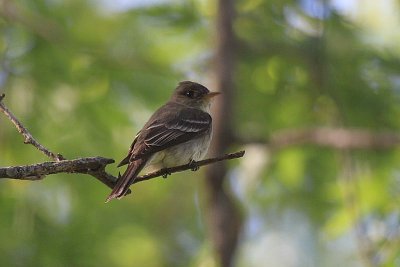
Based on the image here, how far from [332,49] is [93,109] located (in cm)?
258

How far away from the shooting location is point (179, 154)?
5.58 m

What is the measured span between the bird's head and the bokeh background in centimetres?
81

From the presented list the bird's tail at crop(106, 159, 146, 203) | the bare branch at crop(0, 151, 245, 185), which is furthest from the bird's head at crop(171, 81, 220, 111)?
the bare branch at crop(0, 151, 245, 185)

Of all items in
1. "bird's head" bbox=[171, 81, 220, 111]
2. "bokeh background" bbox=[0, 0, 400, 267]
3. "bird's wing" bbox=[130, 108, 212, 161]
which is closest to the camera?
"bird's wing" bbox=[130, 108, 212, 161]

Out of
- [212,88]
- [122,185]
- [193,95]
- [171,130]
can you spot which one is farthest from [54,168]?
[212,88]

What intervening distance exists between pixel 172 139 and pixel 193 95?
154cm

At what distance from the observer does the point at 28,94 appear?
846 centimetres

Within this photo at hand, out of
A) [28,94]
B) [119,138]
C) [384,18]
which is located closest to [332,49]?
[384,18]

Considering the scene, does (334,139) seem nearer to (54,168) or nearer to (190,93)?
(190,93)

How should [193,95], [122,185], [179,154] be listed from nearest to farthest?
[122,185], [179,154], [193,95]

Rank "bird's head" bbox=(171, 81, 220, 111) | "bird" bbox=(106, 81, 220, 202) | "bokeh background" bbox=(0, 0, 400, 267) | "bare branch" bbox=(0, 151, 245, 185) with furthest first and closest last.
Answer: "bokeh background" bbox=(0, 0, 400, 267), "bird's head" bbox=(171, 81, 220, 111), "bird" bbox=(106, 81, 220, 202), "bare branch" bbox=(0, 151, 245, 185)

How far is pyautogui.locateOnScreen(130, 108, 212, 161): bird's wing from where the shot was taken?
5.27 metres

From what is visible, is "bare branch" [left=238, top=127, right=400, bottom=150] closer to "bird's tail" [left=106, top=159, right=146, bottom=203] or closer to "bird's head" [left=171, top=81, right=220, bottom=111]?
"bird's head" [left=171, top=81, right=220, bottom=111]

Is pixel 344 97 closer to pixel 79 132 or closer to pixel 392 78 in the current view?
pixel 392 78
